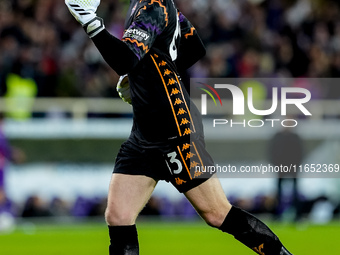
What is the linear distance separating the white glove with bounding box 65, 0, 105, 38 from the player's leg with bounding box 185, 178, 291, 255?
1.34 m

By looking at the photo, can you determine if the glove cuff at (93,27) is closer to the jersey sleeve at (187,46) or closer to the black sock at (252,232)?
the jersey sleeve at (187,46)

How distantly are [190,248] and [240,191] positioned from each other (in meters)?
5.15

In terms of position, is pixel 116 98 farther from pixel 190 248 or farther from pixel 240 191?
pixel 190 248

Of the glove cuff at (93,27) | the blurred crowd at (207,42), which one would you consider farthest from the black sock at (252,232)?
the blurred crowd at (207,42)

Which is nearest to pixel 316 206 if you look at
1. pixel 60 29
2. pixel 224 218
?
pixel 60 29

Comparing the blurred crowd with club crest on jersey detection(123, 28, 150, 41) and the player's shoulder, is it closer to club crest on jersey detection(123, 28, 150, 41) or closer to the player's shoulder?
the player's shoulder

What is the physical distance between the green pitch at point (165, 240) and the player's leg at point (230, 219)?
3.47 metres

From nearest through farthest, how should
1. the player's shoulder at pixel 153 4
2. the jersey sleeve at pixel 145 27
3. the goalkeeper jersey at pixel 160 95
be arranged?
the jersey sleeve at pixel 145 27
the player's shoulder at pixel 153 4
the goalkeeper jersey at pixel 160 95

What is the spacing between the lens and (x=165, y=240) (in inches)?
424

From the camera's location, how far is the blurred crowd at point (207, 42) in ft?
49.9

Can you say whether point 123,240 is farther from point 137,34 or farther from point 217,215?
point 137,34

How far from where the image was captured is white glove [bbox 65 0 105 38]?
5.10 metres

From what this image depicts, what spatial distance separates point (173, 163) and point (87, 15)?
122 cm

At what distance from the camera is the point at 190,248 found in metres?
9.74
